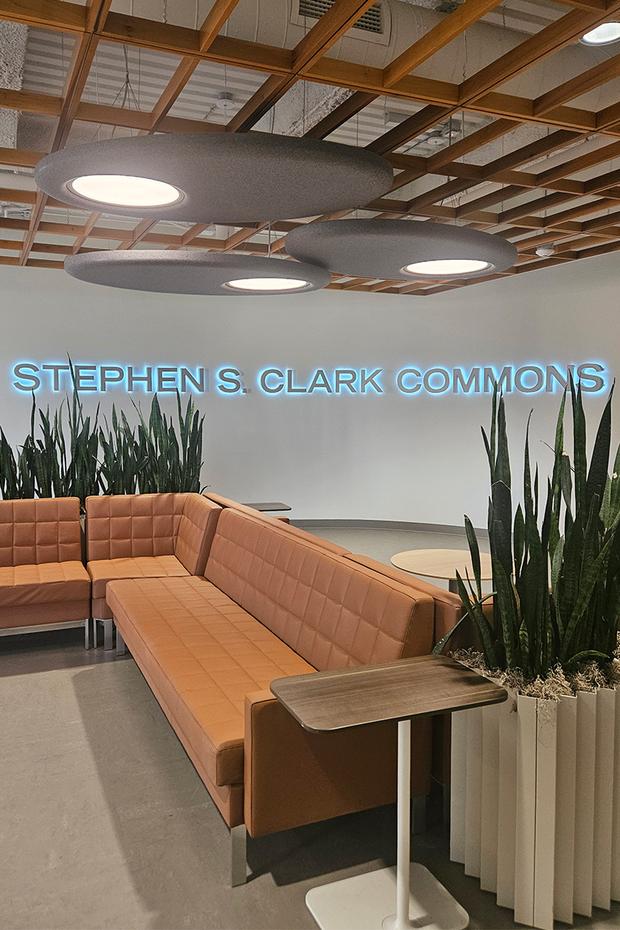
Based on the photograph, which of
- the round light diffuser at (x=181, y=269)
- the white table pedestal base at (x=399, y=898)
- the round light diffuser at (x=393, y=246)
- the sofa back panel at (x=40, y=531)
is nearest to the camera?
the white table pedestal base at (x=399, y=898)

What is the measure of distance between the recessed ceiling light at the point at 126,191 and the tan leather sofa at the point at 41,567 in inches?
86.5

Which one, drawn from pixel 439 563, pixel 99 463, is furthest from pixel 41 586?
pixel 439 563

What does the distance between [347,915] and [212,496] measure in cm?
337

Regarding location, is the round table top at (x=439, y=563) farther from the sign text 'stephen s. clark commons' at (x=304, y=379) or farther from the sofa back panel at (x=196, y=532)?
the sign text 'stephen s. clark commons' at (x=304, y=379)

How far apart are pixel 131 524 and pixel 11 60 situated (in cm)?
279

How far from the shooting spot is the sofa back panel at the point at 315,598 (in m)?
2.40

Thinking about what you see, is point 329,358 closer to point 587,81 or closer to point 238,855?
point 587,81

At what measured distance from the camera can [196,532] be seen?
4656 millimetres

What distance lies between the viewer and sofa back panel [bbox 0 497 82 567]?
4629mm

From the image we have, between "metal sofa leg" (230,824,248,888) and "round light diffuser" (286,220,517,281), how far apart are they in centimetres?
271

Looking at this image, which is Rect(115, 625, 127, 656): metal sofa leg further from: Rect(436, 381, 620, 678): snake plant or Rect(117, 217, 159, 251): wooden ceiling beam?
Rect(117, 217, 159, 251): wooden ceiling beam

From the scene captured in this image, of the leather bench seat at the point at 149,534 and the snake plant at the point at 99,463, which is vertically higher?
the snake plant at the point at 99,463

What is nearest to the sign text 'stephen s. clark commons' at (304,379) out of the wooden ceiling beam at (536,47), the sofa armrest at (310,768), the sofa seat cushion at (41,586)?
the sofa seat cushion at (41,586)

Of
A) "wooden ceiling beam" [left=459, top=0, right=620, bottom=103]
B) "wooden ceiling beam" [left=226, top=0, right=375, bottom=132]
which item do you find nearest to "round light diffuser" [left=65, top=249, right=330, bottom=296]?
"wooden ceiling beam" [left=226, top=0, right=375, bottom=132]
